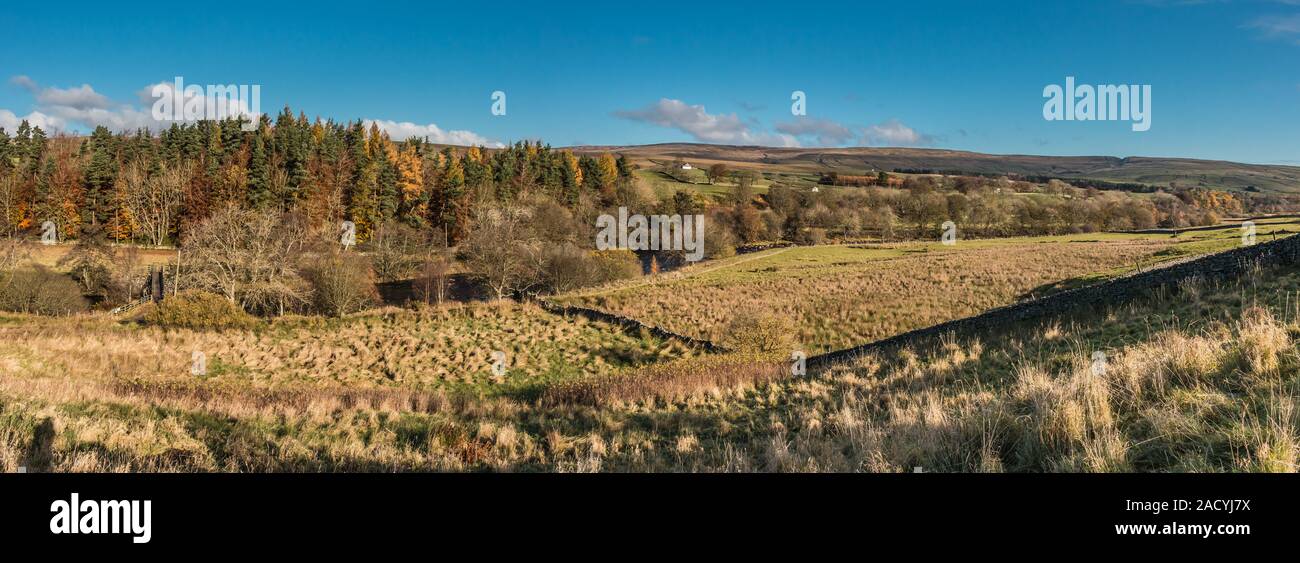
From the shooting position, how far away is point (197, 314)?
2672cm

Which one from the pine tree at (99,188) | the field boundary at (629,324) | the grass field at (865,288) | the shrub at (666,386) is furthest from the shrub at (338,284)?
the pine tree at (99,188)

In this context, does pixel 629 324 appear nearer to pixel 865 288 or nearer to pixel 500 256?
pixel 865 288

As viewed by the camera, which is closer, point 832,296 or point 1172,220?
point 832,296

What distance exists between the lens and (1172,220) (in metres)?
87.0

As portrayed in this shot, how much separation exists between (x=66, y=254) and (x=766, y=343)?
224 ft

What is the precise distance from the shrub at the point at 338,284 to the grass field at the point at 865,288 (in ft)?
55.1

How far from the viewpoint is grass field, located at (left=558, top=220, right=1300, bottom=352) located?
30.9 m

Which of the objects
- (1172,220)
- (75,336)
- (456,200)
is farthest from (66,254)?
(1172,220)

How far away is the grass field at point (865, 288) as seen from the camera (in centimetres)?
3092

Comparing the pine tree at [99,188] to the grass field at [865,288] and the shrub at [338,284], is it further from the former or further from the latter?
the grass field at [865,288]

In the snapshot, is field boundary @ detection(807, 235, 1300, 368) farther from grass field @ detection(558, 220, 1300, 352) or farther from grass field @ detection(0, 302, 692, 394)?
grass field @ detection(0, 302, 692, 394)
